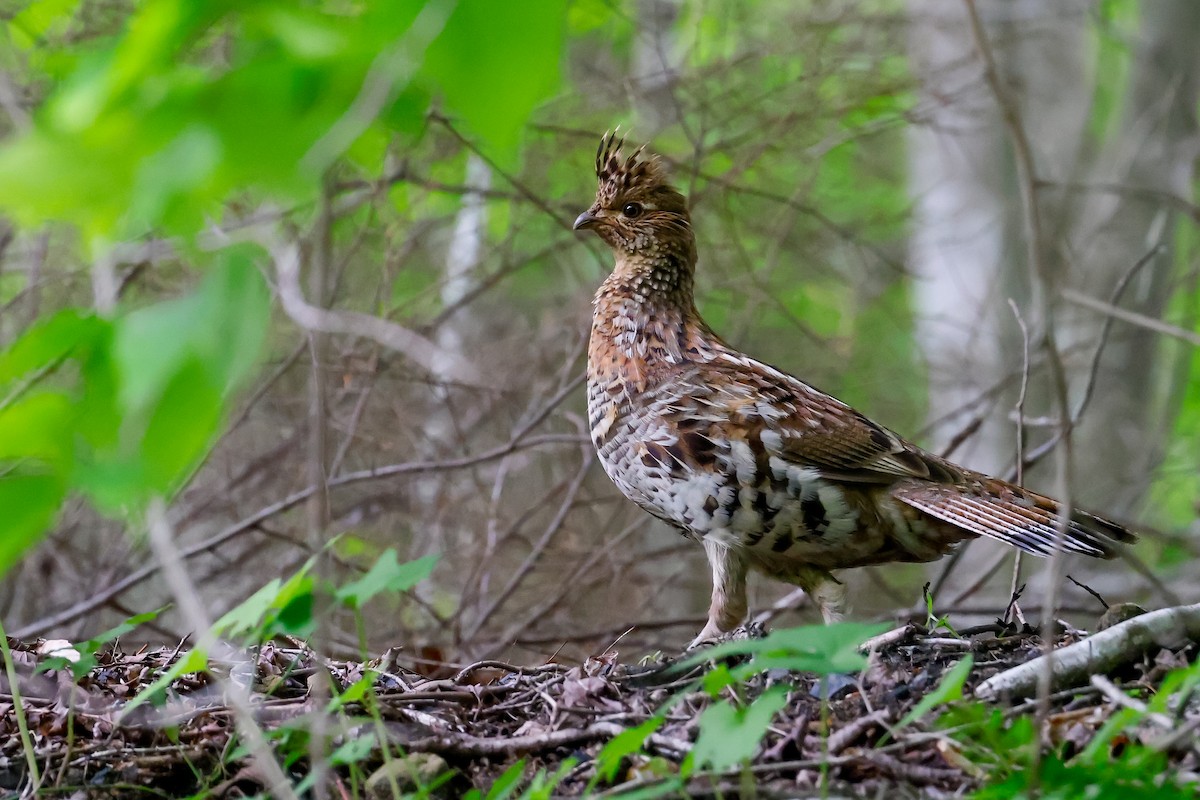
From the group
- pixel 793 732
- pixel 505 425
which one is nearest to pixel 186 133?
pixel 793 732

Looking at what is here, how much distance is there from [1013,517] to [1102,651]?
123 centimetres

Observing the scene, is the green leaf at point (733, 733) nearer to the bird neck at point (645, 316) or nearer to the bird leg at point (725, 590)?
the bird leg at point (725, 590)

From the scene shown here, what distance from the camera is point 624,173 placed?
5332 mm

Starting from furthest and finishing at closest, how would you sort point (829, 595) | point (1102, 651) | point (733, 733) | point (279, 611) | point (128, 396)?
point (829, 595), point (1102, 651), point (279, 611), point (733, 733), point (128, 396)

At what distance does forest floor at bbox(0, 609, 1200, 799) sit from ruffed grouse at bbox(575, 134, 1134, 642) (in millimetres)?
844

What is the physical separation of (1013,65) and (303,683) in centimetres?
799

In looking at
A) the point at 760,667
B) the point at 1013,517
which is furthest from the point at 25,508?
the point at 1013,517

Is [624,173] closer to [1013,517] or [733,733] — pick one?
[1013,517]

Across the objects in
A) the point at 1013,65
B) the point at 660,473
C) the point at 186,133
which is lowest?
the point at 660,473

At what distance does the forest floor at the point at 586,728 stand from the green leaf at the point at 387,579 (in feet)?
0.69

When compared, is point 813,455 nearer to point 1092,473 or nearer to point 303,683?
point 303,683

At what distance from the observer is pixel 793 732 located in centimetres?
285

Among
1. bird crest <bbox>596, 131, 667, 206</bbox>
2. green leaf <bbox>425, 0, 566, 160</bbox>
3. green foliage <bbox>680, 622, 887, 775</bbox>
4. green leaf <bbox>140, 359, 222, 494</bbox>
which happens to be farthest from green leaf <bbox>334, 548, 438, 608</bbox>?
bird crest <bbox>596, 131, 667, 206</bbox>

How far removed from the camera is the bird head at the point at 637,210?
17.4 feet
